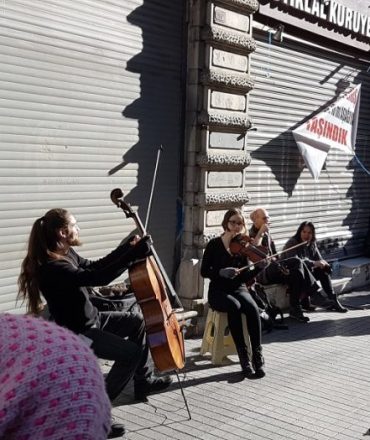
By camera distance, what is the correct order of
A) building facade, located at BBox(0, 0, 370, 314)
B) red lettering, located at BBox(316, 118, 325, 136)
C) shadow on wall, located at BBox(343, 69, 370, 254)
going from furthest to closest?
shadow on wall, located at BBox(343, 69, 370, 254) < red lettering, located at BBox(316, 118, 325, 136) < building facade, located at BBox(0, 0, 370, 314)

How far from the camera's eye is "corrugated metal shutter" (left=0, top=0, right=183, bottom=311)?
561cm

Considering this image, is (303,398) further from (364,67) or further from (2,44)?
(364,67)

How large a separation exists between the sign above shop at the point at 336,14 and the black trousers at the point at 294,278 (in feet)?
11.5

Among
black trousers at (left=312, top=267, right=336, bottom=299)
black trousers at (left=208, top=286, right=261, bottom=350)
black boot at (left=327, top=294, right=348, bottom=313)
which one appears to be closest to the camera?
black trousers at (left=208, top=286, right=261, bottom=350)

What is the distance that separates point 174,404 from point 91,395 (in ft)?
14.4

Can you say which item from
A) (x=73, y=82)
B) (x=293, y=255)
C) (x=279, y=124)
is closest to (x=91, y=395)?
(x=73, y=82)

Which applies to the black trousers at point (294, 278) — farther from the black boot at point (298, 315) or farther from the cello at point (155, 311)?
the cello at point (155, 311)

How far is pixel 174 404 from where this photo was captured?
5.21 metres

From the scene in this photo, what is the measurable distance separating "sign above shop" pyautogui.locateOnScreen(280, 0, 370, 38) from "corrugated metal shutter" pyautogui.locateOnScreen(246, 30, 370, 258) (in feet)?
1.49

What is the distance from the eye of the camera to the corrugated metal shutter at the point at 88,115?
5613 millimetres

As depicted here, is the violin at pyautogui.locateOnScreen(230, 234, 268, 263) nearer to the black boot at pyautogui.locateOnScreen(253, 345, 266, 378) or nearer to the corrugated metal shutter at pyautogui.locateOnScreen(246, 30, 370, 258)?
the black boot at pyautogui.locateOnScreen(253, 345, 266, 378)

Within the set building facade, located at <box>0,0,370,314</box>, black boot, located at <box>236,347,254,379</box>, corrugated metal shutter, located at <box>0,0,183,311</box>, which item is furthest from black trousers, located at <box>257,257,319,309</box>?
black boot, located at <box>236,347,254,379</box>

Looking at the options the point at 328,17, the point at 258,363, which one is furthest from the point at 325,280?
the point at 328,17

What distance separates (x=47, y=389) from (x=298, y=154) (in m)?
9.07
